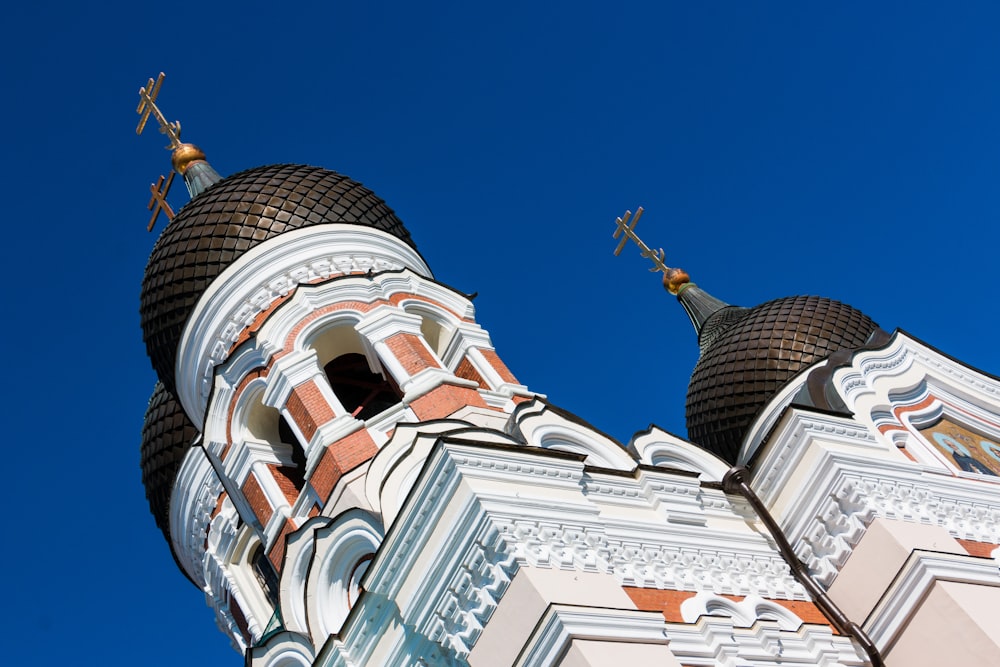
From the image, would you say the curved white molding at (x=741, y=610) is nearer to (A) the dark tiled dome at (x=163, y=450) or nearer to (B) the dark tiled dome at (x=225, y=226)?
(B) the dark tiled dome at (x=225, y=226)

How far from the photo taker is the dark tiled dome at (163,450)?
1459cm

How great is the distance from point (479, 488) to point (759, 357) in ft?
26.6

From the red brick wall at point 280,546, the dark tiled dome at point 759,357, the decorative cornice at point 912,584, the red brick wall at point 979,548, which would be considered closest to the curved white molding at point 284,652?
the red brick wall at point 280,546

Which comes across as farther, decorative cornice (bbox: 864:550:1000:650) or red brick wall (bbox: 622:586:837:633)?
decorative cornice (bbox: 864:550:1000:650)

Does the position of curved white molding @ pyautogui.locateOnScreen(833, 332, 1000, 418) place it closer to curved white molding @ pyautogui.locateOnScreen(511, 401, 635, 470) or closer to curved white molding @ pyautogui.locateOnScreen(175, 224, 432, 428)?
curved white molding @ pyautogui.locateOnScreen(511, 401, 635, 470)

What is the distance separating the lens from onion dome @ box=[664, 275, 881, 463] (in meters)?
14.5

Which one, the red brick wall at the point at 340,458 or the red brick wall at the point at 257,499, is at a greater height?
the red brick wall at the point at 257,499

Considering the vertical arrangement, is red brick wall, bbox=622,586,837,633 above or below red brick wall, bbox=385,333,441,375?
below

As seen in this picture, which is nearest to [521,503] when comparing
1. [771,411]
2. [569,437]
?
[569,437]

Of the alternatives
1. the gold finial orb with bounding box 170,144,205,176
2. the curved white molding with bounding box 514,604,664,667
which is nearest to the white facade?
the curved white molding with bounding box 514,604,664,667

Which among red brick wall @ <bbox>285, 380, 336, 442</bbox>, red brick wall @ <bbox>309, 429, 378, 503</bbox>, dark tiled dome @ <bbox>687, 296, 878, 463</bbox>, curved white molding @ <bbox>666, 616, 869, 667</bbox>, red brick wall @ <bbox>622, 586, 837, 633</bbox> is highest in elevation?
dark tiled dome @ <bbox>687, 296, 878, 463</bbox>

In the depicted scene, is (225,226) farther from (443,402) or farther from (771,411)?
(771,411)

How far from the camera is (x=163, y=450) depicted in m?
14.7

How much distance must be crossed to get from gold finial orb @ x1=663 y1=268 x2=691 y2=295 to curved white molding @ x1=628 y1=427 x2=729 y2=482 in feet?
32.1
